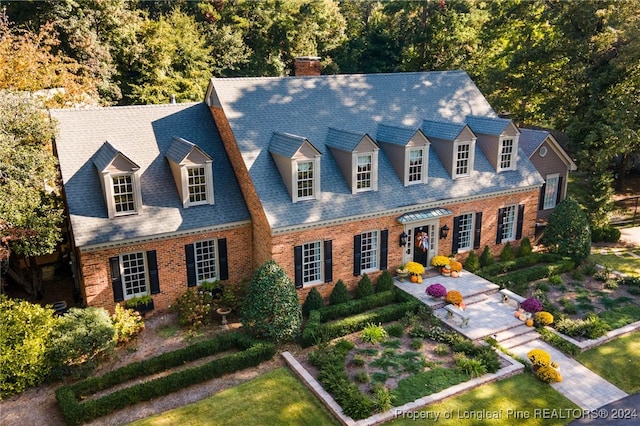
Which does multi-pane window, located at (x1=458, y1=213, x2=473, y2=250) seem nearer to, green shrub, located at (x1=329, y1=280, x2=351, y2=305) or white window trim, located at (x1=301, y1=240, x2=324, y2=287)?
green shrub, located at (x1=329, y1=280, x2=351, y2=305)

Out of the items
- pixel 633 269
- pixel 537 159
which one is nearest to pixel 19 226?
pixel 537 159

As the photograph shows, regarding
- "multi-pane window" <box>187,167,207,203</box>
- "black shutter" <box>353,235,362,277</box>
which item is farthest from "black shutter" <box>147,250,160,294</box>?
"black shutter" <box>353,235,362,277</box>

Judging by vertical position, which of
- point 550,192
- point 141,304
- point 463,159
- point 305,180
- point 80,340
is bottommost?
point 141,304

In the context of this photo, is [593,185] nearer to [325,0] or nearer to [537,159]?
[537,159]

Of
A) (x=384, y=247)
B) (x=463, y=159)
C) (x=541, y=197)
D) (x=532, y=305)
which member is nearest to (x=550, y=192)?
(x=541, y=197)

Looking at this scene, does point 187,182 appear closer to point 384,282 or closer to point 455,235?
point 384,282

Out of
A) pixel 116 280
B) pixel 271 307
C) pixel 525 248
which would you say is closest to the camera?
pixel 271 307
